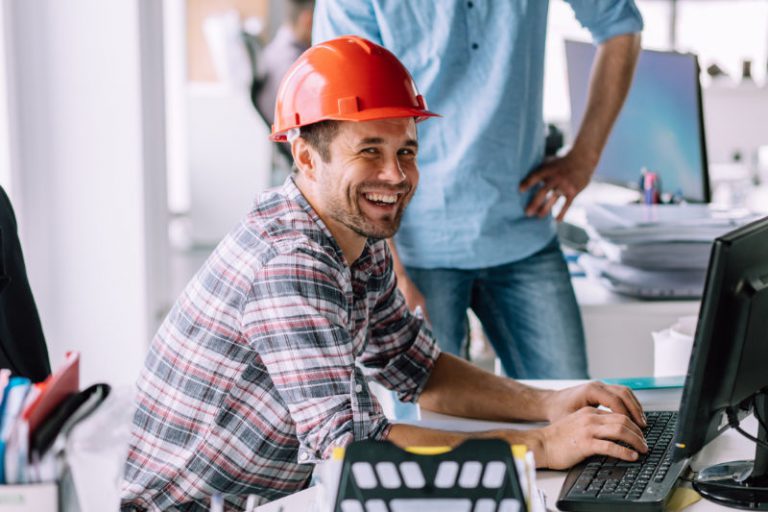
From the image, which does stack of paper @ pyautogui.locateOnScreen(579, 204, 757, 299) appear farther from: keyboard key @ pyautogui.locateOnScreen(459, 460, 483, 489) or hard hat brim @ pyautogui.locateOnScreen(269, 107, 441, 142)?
keyboard key @ pyautogui.locateOnScreen(459, 460, 483, 489)

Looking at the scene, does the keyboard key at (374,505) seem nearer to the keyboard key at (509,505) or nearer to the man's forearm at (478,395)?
the keyboard key at (509,505)

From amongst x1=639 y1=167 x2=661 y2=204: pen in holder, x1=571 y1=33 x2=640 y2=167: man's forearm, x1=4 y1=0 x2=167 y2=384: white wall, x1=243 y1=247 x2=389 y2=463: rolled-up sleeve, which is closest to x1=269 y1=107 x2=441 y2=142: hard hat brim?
x1=243 y1=247 x2=389 y2=463: rolled-up sleeve

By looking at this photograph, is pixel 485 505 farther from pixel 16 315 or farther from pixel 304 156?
pixel 16 315

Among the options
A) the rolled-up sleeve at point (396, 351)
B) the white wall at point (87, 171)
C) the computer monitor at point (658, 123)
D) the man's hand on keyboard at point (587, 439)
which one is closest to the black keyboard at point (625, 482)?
the man's hand on keyboard at point (587, 439)

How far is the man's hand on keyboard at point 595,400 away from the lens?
1567 millimetres

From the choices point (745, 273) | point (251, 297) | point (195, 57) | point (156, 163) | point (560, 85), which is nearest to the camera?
point (745, 273)

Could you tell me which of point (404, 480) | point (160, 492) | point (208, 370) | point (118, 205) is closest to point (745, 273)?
point (404, 480)

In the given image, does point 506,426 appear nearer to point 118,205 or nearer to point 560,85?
point 118,205

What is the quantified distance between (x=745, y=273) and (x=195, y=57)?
637 centimetres

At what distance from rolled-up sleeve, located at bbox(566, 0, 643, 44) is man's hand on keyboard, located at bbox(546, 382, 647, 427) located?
42.8 inches

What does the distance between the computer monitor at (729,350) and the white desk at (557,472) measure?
10cm

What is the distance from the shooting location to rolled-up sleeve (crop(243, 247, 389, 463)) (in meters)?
1.40

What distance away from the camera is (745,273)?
3.93 ft

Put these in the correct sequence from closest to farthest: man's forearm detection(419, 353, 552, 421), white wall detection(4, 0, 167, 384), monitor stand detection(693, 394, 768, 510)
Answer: monitor stand detection(693, 394, 768, 510), man's forearm detection(419, 353, 552, 421), white wall detection(4, 0, 167, 384)
